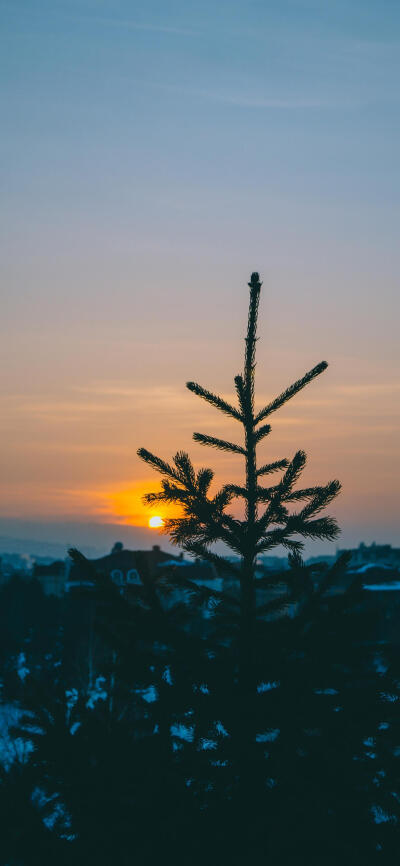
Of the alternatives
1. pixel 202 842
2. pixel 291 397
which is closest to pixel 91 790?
pixel 202 842

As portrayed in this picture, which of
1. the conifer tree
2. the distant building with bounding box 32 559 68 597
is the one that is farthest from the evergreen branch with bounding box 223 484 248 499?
the distant building with bounding box 32 559 68 597

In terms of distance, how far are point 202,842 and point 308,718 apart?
1.08m

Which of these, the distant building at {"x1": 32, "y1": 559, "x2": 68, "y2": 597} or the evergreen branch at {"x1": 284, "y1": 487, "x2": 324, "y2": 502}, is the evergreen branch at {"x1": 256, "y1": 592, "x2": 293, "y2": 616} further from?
the distant building at {"x1": 32, "y1": 559, "x2": 68, "y2": 597}

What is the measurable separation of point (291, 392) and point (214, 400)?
659mm

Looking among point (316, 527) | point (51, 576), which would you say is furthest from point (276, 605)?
point (51, 576)

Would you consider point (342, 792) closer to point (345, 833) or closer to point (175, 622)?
point (345, 833)

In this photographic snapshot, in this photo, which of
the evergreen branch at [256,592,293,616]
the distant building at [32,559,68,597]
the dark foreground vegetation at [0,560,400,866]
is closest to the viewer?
the dark foreground vegetation at [0,560,400,866]

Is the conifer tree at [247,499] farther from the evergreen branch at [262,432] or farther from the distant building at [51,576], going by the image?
the distant building at [51,576]

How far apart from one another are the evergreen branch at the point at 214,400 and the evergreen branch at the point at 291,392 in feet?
0.65

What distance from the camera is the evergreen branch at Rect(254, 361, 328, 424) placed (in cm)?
643

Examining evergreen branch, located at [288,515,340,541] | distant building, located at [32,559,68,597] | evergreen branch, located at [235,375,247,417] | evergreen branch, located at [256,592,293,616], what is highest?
evergreen branch, located at [235,375,247,417]

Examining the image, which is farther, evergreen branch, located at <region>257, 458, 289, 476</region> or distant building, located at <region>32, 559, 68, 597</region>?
distant building, located at <region>32, 559, 68, 597</region>

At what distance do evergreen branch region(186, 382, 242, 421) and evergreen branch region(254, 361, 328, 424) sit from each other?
0.65 feet

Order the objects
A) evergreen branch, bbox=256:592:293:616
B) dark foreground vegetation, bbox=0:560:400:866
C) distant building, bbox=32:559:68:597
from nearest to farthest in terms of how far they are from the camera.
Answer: dark foreground vegetation, bbox=0:560:400:866, evergreen branch, bbox=256:592:293:616, distant building, bbox=32:559:68:597
